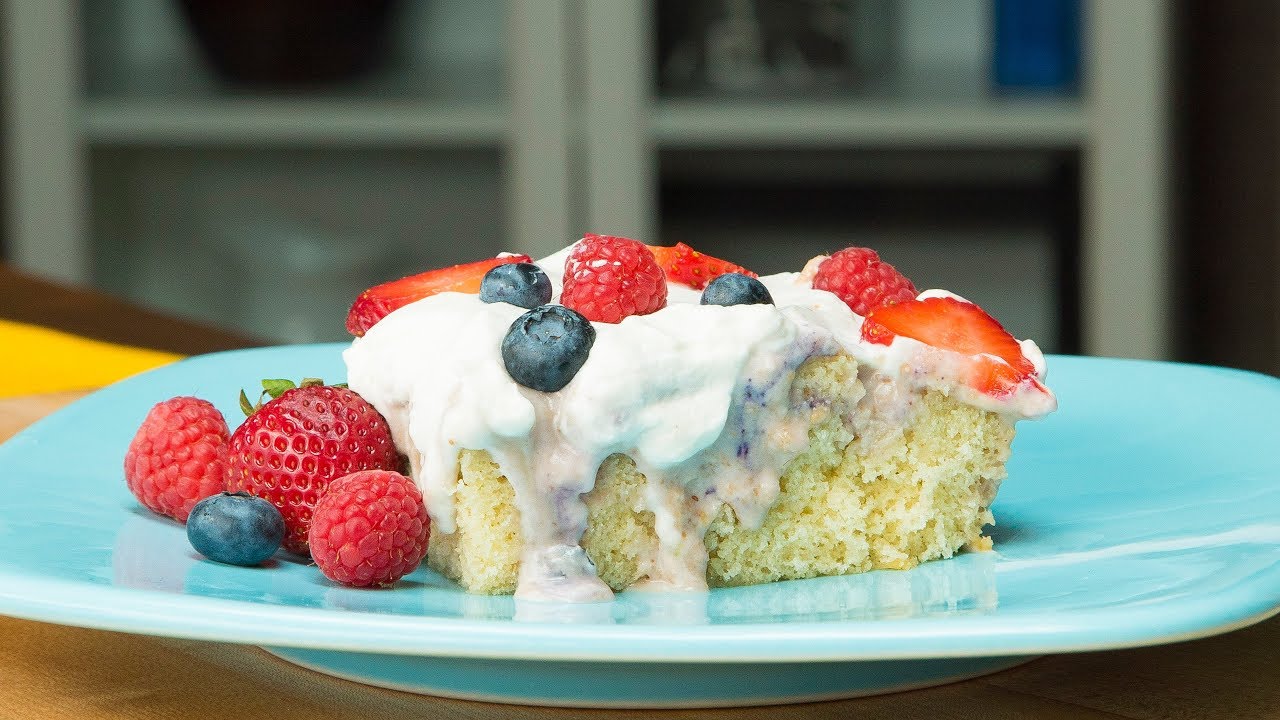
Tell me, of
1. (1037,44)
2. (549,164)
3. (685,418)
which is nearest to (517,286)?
(685,418)

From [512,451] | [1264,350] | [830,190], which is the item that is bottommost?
[1264,350]

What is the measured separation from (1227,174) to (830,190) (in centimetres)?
83

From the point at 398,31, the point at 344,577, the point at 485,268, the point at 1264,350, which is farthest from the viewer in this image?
the point at 398,31

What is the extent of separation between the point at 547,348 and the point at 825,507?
26 cm

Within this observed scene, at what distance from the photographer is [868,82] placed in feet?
11.4

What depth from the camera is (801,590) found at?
100 cm

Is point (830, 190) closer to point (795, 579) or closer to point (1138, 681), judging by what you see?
point (795, 579)

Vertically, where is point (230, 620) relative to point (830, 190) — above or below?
above

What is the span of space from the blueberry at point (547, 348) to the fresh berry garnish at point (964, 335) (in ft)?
0.77

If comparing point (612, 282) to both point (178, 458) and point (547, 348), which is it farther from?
point (178, 458)

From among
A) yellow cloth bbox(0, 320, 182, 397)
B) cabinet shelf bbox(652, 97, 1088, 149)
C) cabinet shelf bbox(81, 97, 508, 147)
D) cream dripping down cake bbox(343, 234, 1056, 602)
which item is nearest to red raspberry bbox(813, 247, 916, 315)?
cream dripping down cake bbox(343, 234, 1056, 602)

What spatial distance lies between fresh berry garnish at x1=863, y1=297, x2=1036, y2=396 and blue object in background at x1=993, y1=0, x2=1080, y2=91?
2311 mm

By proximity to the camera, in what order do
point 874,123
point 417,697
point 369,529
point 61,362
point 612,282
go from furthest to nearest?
point 874,123
point 61,362
point 612,282
point 369,529
point 417,697

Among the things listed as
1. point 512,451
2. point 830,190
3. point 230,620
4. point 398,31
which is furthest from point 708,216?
point 230,620
